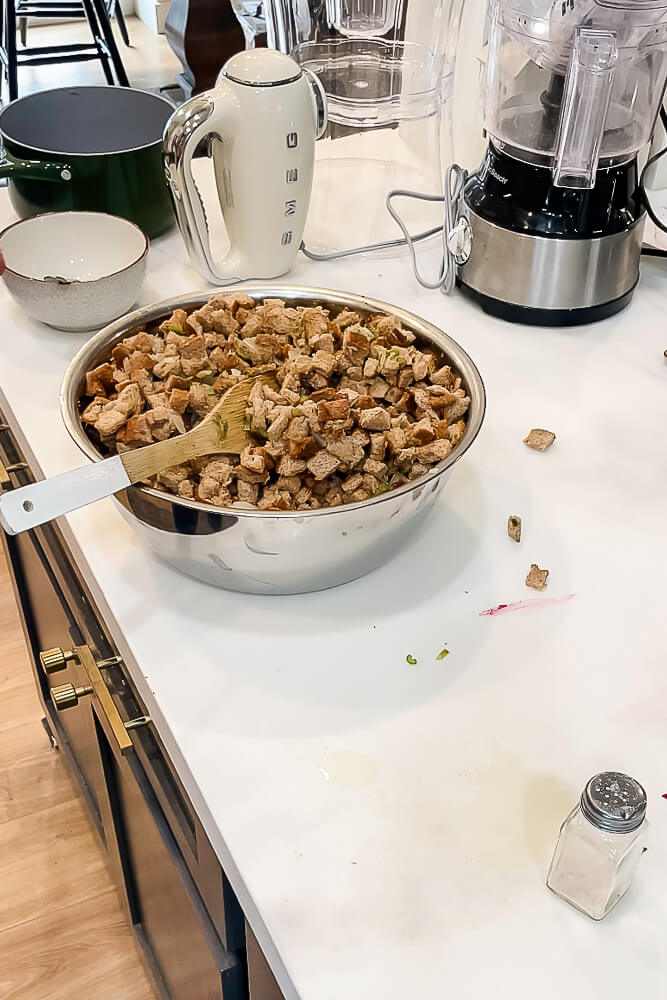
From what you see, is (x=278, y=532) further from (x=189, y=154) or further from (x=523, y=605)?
(x=189, y=154)

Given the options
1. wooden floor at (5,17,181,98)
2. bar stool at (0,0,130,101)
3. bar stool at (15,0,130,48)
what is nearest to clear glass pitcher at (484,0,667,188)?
bar stool at (0,0,130,101)

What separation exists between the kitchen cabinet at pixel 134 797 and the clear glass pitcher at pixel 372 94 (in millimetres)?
499

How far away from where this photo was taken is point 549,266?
0.94 m

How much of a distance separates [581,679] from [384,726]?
5.5 inches

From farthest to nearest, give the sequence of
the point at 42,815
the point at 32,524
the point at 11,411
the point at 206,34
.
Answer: the point at 206,34 → the point at 42,815 → the point at 11,411 → the point at 32,524

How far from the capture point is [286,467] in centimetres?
65

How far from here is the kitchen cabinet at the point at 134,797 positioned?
67cm

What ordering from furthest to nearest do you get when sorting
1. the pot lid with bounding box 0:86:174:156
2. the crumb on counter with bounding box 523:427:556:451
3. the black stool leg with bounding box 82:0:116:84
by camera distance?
the black stool leg with bounding box 82:0:116:84
the pot lid with bounding box 0:86:174:156
the crumb on counter with bounding box 523:427:556:451

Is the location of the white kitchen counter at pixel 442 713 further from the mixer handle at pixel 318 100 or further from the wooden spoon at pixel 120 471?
the mixer handle at pixel 318 100

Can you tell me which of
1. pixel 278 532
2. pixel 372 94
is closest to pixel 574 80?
pixel 372 94

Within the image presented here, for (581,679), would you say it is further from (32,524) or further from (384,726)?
(32,524)

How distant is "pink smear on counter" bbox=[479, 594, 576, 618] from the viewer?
0.67 metres

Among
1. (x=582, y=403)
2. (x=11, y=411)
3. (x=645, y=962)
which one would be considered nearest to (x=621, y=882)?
(x=645, y=962)

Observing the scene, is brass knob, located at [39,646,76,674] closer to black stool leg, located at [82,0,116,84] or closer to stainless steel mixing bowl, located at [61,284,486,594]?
stainless steel mixing bowl, located at [61,284,486,594]
